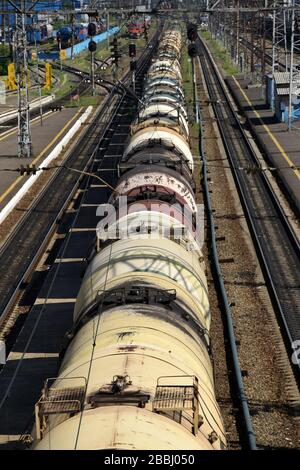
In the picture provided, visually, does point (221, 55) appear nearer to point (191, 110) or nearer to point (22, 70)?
point (191, 110)

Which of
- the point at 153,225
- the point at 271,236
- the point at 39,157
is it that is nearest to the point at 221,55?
the point at 39,157

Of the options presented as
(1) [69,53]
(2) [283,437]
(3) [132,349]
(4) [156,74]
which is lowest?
(2) [283,437]

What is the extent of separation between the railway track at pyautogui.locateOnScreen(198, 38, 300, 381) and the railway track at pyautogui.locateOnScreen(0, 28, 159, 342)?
7.59 metres

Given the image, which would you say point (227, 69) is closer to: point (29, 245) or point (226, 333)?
point (29, 245)

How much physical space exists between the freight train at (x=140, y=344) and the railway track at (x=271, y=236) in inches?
152

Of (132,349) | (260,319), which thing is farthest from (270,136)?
(132,349)

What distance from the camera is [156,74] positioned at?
4959 centimetres

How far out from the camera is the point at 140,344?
11.8 m

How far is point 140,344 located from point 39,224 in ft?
71.8

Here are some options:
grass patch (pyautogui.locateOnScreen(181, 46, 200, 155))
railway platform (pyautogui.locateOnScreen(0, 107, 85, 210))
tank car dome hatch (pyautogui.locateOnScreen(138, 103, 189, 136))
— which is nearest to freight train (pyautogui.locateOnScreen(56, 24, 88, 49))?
grass patch (pyautogui.locateOnScreen(181, 46, 200, 155))

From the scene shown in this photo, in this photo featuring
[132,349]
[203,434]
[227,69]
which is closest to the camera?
[203,434]

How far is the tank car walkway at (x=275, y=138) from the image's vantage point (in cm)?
3884

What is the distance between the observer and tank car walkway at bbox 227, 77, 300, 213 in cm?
3884
